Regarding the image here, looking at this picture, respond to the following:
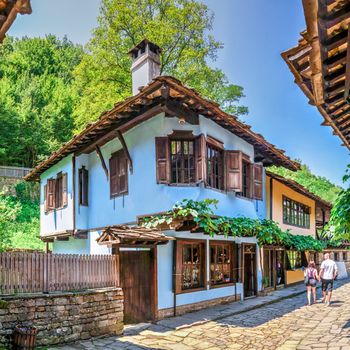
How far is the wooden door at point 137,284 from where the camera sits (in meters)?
9.66

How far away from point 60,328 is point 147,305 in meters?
2.90

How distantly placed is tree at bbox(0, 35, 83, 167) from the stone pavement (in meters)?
21.3

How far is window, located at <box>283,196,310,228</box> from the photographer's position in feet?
62.4

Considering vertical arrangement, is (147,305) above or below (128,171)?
below

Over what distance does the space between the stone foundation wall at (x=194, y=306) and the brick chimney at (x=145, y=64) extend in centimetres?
678

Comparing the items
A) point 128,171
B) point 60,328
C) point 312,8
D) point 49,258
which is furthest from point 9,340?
point 312,8

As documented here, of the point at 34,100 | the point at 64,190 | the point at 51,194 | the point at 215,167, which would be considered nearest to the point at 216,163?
the point at 215,167

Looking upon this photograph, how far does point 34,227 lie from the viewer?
25047 mm

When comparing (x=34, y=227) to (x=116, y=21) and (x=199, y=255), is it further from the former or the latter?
(x=199, y=255)

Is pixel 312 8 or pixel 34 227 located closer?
pixel 312 8

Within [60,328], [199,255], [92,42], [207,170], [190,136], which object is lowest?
[60,328]

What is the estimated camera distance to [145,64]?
12.8 metres

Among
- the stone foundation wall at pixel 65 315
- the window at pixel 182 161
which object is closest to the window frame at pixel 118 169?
the window at pixel 182 161

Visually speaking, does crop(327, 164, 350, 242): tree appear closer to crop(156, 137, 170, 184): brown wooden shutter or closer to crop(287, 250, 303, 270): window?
crop(156, 137, 170, 184): brown wooden shutter
